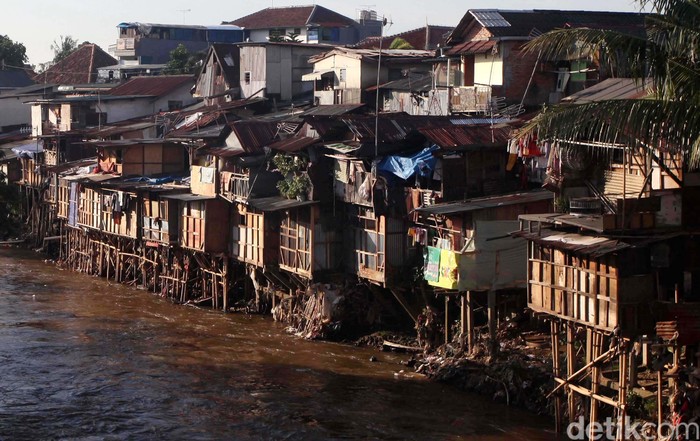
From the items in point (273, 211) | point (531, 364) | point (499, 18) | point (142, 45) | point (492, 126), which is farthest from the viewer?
point (142, 45)

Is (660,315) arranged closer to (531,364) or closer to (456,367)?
(531,364)

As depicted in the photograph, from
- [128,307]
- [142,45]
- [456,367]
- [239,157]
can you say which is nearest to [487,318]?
[456,367]

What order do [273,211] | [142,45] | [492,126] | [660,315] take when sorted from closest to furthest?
[660,315]
[492,126]
[273,211]
[142,45]

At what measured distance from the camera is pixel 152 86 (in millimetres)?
62031

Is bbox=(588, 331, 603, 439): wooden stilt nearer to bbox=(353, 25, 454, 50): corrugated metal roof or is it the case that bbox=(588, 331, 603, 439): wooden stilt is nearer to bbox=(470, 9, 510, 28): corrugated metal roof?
bbox=(470, 9, 510, 28): corrugated metal roof

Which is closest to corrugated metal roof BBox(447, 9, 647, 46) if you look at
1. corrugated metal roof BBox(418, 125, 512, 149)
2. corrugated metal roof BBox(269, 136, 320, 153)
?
corrugated metal roof BBox(418, 125, 512, 149)

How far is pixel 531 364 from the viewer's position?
28.3m

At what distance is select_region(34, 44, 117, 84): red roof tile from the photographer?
80125 mm

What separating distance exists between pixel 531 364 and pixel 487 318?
429cm

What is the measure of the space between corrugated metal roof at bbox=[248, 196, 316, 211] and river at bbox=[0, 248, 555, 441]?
4.20 m

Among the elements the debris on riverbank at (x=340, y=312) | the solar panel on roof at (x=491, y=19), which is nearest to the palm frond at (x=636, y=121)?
the debris on riverbank at (x=340, y=312)

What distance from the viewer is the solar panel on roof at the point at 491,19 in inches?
1593

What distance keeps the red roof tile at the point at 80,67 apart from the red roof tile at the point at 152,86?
672 inches

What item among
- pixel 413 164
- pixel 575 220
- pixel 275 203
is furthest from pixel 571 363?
pixel 275 203
